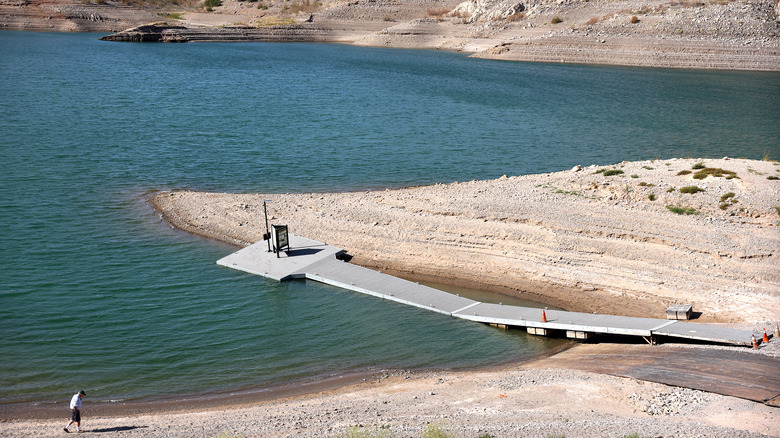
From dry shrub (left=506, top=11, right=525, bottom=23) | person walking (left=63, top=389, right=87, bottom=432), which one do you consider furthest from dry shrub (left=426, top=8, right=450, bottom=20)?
person walking (left=63, top=389, right=87, bottom=432)

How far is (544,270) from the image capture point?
95.9 ft

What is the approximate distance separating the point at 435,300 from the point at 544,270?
17.5 feet

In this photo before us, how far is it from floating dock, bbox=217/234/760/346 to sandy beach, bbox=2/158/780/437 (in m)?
0.74

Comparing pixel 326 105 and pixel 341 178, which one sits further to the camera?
pixel 326 105

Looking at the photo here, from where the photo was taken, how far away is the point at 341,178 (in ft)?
142

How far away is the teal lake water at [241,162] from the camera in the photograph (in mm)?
23406

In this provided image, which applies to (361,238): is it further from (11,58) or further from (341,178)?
(11,58)

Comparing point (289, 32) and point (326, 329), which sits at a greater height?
point (289, 32)

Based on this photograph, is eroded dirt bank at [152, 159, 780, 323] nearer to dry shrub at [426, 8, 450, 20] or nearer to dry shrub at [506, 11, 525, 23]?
dry shrub at [506, 11, 525, 23]

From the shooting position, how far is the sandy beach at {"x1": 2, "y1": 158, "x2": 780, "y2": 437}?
1838 cm

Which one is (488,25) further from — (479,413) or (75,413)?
(75,413)

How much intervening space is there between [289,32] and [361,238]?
115 meters

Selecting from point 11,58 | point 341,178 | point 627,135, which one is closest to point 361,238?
point 341,178

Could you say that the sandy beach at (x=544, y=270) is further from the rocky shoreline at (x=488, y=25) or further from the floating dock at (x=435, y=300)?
the rocky shoreline at (x=488, y=25)
